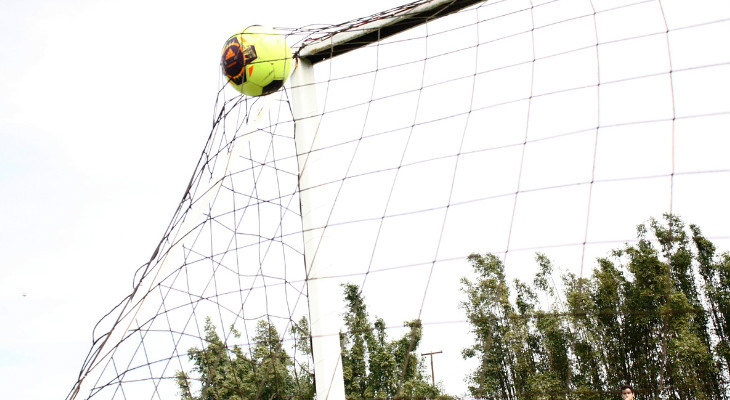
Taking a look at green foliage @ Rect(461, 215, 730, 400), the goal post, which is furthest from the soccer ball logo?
green foliage @ Rect(461, 215, 730, 400)

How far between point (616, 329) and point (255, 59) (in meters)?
16.8

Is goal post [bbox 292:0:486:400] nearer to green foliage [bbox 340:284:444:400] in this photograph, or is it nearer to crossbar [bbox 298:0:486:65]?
crossbar [bbox 298:0:486:65]

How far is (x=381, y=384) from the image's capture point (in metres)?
18.3

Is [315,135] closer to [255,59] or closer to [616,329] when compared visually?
[255,59]

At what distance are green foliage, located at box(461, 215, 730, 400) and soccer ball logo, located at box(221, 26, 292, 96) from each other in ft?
45.4

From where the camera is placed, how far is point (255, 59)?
3.49m

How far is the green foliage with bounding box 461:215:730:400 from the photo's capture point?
16.3 m

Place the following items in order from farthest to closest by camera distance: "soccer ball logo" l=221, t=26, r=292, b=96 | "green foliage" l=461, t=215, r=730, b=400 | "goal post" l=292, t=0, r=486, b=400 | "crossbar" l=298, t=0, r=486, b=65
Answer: "green foliage" l=461, t=215, r=730, b=400, "crossbar" l=298, t=0, r=486, b=65, "soccer ball logo" l=221, t=26, r=292, b=96, "goal post" l=292, t=0, r=486, b=400

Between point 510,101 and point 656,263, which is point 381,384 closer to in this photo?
point 656,263

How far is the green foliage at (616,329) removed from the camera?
16.3 m

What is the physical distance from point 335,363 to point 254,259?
1.01 m

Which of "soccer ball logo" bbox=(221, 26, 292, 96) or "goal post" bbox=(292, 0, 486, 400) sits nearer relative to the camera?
"goal post" bbox=(292, 0, 486, 400)

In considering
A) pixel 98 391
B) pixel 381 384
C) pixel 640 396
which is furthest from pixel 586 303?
pixel 98 391

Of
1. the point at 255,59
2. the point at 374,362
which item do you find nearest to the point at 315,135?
the point at 255,59
